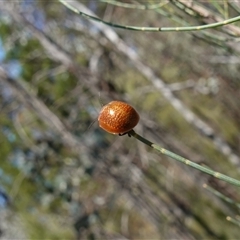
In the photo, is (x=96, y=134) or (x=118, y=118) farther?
(x=96, y=134)

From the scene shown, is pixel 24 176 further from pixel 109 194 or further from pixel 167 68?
pixel 167 68

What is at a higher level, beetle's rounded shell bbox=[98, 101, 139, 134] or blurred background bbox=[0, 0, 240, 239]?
beetle's rounded shell bbox=[98, 101, 139, 134]

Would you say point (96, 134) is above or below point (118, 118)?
below

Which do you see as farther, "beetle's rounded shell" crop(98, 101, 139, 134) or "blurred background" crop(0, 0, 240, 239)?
"blurred background" crop(0, 0, 240, 239)
